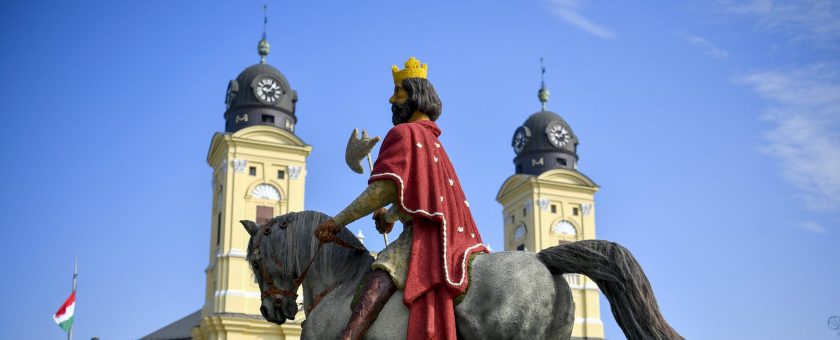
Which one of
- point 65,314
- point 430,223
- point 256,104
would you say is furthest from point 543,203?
point 430,223

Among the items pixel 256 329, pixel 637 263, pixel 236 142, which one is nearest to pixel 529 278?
pixel 637 263

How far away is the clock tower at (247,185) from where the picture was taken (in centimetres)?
4484

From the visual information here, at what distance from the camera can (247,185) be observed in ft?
157

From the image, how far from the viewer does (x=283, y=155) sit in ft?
158

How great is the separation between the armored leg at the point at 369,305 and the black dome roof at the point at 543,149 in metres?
52.7

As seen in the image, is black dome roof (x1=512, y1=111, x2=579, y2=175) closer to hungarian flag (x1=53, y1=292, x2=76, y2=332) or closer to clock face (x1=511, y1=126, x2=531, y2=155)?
clock face (x1=511, y1=126, x2=531, y2=155)

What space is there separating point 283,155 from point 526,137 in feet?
54.4

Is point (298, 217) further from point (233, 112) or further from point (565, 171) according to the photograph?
point (565, 171)

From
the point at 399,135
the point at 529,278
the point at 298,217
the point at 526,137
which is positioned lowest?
the point at 529,278

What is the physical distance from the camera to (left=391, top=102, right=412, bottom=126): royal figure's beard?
627cm

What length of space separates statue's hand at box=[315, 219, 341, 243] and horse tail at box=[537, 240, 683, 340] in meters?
1.23

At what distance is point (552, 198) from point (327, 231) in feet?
170

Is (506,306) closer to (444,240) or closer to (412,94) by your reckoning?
(444,240)

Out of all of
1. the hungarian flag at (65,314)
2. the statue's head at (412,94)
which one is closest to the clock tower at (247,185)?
the hungarian flag at (65,314)
